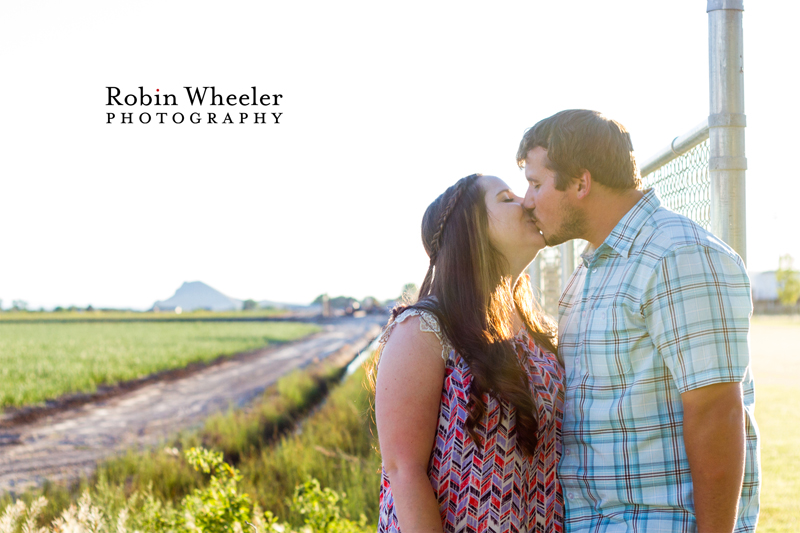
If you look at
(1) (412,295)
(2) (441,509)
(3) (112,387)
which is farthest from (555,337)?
(3) (112,387)

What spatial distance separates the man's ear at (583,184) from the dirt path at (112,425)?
7.74 metres

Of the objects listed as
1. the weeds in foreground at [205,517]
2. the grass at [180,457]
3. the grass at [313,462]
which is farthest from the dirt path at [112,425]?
the weeds in foreground at [205,517]

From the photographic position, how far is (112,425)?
40.3 feet

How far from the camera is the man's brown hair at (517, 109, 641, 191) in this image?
84.7 inches

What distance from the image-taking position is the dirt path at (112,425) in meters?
9.12

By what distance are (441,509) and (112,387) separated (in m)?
17.5

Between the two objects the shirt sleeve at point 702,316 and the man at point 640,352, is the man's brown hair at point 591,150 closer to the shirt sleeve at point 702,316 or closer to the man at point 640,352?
the man at point 640,352

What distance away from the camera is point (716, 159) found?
93.5 inches

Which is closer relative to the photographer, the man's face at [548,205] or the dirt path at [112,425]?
the man's face at [548,205]

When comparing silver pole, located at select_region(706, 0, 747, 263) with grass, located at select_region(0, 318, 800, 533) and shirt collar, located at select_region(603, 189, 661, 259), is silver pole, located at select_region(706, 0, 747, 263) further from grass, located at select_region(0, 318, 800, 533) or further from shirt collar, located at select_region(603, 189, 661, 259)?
grass, located at select_region(0, 318, 800, 533)

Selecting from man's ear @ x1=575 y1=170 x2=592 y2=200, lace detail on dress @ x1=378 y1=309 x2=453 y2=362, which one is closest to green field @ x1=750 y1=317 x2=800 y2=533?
man's ear @ x1=575 y1=170 x2=592 y2=200

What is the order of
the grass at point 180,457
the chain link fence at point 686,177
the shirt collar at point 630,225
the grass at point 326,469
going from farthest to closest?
the grass at point 180,457 → the grass at point 326,469 → the chain link fence at point 686,177 → the shirt collar at point 630,225

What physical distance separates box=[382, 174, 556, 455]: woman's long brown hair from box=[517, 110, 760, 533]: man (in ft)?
0.66

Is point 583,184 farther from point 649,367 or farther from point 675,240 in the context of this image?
point 649,367
